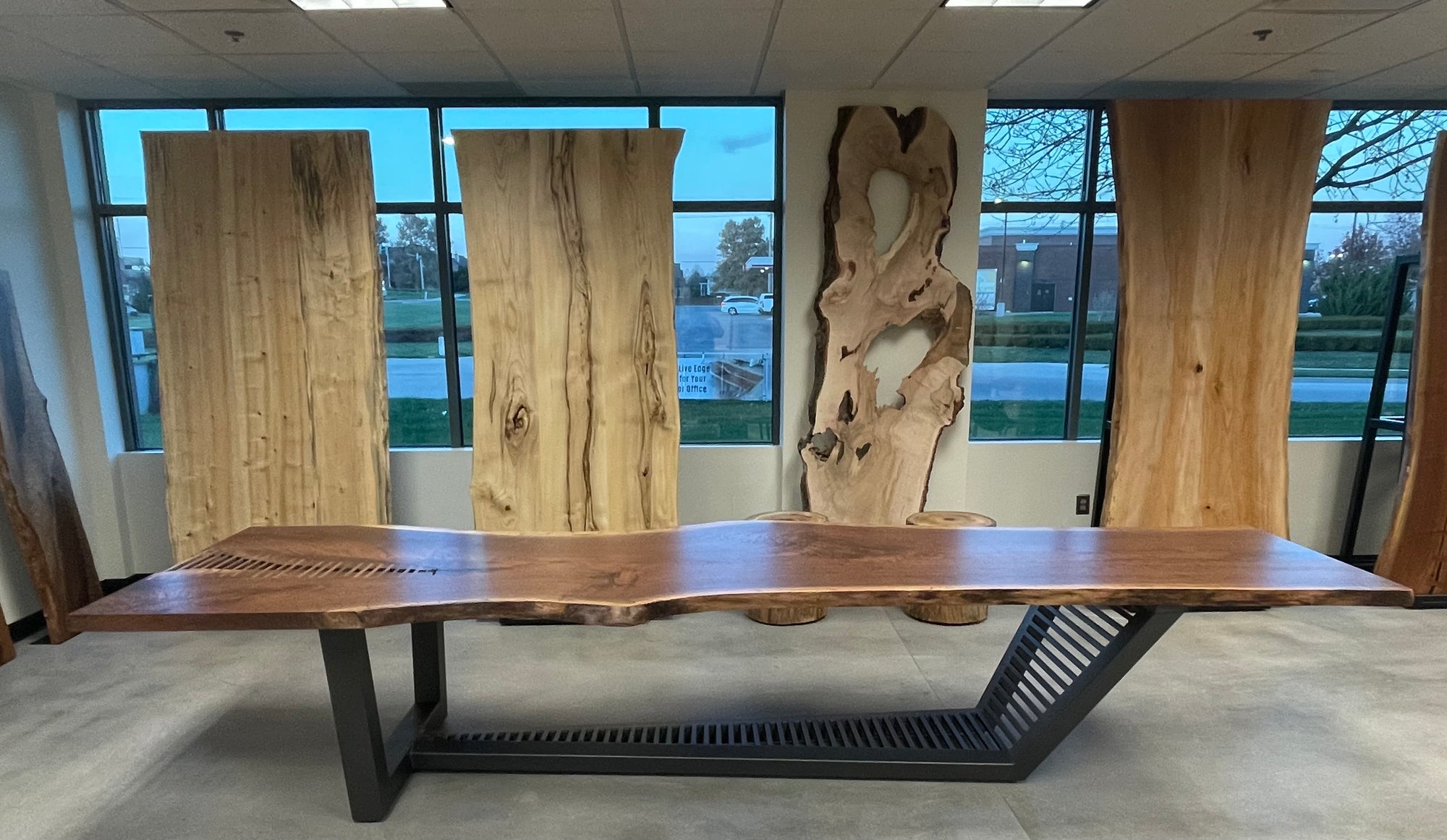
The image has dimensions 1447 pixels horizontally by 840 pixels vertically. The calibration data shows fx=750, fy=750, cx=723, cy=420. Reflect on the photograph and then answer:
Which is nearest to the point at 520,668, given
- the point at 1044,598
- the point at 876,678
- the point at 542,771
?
the point at 542,771

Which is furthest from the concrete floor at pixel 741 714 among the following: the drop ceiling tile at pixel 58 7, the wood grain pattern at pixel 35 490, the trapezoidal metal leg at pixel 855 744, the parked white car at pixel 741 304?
the drop ceiling tile at pixel 58 7

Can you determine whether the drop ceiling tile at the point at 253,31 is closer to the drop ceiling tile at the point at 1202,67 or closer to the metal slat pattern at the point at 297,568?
the metal slat pattern at the point at 297,568

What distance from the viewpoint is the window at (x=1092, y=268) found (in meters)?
3.62

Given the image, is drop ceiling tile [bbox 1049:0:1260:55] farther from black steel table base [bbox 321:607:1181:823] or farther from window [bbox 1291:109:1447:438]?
black steel table base [bbox 321:607:1181:823]

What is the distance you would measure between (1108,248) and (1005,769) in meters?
2.67

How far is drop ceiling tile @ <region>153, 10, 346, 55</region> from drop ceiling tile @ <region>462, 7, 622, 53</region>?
56cm

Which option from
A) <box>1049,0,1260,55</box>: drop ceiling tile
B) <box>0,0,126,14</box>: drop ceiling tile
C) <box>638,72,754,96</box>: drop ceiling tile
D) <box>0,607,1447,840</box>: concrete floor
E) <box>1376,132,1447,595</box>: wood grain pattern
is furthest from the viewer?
<box>1376,132,1447,595</box>: wood grain pattern

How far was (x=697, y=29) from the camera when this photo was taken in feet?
8.29

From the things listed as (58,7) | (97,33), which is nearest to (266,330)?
(97,33)

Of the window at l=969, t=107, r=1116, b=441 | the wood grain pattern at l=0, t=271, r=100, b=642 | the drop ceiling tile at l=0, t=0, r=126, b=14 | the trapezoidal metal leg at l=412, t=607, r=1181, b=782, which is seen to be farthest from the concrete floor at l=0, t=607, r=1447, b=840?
the drop ceiling tile at l=0, t=0, r=126, b=14

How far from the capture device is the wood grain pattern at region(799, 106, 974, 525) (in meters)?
3.23

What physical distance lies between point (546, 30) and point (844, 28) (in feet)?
3.27

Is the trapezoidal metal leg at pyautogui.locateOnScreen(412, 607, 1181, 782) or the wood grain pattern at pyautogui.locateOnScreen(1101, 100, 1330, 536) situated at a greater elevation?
the wood grain pattern at pyautogui.locateOnScreen(1101, 100, 1330, 536)

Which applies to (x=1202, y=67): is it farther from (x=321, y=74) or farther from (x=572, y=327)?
(x=321, y=74)
